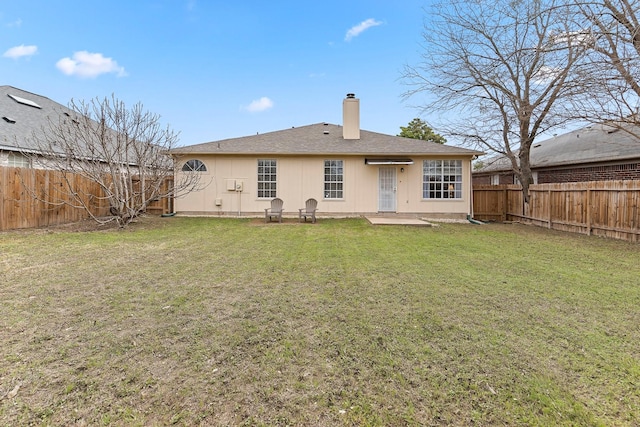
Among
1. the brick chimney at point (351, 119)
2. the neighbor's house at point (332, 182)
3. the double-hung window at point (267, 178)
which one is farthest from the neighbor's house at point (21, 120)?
the brick chimney at point (351, 119)

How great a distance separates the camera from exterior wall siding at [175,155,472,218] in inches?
492

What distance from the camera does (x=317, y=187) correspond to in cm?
1259

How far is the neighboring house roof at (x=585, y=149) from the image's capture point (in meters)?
10.9

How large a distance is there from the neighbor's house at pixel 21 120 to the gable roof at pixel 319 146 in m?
5.45

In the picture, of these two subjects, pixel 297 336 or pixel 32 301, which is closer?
pixel 297 336

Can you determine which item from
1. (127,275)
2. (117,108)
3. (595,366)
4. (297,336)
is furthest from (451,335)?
(117,108)

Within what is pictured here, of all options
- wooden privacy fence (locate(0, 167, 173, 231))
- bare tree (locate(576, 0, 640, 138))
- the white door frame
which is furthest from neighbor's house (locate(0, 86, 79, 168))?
bare tree (locate(576, 0, 640, 138))

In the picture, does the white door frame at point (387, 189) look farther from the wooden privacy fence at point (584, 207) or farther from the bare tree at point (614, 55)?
the bare tree at point (614, 55)

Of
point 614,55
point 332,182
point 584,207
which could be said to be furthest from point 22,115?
point 584,207

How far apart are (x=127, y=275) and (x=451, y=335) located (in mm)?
4272

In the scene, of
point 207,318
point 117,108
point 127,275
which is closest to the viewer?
point 207,318

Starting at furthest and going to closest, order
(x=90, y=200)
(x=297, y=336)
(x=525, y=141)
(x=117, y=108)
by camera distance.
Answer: (x=525, y=141)
(x=90, y=200)
(x=117, y=108)
(x=297, y=336)

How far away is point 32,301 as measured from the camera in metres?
3.29

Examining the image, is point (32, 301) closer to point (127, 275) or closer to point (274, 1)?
point (127, 275)
